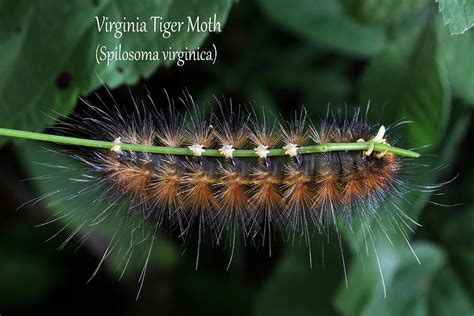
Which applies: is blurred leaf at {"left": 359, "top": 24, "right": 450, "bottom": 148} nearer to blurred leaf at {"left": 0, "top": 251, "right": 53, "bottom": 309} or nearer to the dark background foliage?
the dark background foliage

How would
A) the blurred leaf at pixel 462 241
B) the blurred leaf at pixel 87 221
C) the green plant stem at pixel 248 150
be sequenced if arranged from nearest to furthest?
1. the green plant stem at pixel 248 150
2. the blurred leaf at pixel 87 221
3. the blurred leaf at pixel 462 241

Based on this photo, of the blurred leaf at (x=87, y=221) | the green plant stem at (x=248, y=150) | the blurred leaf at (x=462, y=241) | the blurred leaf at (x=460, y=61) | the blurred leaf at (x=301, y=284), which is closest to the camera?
the green plant stem at (x=248, y=150)

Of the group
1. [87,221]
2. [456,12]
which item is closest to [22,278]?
[87,221]

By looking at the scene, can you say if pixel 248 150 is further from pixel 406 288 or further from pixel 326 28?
pixel 326 28

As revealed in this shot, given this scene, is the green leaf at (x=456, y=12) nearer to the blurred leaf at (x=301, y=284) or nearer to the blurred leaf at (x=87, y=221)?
the blurred leaf at (x=87, y=221)

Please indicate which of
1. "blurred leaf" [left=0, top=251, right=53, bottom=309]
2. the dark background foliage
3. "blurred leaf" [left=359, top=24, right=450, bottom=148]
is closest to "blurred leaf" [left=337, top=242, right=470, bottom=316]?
the dark background foliage

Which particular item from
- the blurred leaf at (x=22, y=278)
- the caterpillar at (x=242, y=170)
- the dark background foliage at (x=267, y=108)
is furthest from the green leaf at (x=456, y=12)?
the blurred leaf at (x=22, y=278)

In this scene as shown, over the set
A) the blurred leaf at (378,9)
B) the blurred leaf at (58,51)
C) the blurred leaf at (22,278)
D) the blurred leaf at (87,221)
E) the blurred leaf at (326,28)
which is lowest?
the blurred leaf at (22,278)
